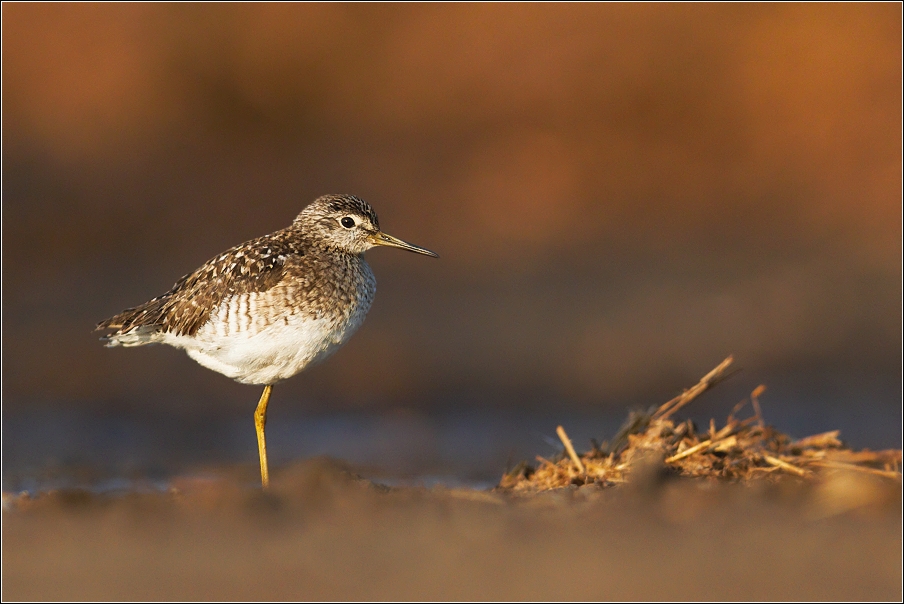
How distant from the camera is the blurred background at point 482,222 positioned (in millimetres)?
13266

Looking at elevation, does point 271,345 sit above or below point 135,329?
below

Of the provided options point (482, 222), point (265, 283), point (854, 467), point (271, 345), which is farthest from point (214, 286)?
point (482, 222)

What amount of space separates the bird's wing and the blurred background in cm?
387

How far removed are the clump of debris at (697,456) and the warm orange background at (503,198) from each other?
19.3 feet

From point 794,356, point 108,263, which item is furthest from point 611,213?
point 108,263

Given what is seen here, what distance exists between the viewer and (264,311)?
23.7 ft

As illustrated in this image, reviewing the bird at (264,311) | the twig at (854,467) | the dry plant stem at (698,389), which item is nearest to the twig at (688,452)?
the dry plant stem at (698,389)

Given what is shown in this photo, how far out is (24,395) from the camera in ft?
42.7

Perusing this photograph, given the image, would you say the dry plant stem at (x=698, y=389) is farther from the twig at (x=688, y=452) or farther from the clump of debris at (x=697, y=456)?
the twig at (x=688, y=452)

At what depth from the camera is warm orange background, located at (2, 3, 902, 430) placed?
1423 cm

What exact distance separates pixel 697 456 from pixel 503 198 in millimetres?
11406

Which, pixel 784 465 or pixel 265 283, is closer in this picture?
pixel 784 465

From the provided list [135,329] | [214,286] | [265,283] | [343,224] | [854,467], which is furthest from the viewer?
[343,224]

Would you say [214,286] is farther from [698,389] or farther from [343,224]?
[698,389]
